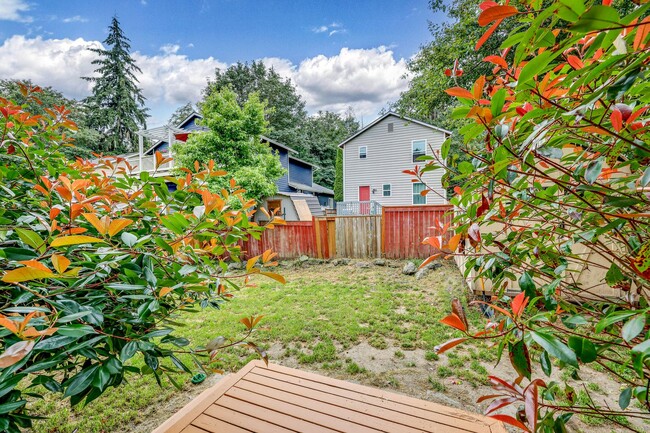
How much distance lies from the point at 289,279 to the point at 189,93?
89.9 ft

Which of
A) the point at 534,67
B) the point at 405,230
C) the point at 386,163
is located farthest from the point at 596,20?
the point at 386,163

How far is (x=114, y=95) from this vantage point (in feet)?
68.0

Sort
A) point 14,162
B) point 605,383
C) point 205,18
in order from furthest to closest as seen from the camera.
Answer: point 205,18 < point 605,383 < point 14,162

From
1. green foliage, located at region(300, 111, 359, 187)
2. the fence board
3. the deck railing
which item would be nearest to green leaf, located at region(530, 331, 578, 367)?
the fence board

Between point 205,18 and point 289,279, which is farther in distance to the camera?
point 205,18

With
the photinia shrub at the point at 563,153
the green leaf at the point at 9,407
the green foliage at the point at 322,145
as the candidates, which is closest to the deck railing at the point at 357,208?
the green foliage at the point at 322,145

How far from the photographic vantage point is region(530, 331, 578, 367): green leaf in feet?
1.50

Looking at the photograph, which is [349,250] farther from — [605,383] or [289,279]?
[605,383]

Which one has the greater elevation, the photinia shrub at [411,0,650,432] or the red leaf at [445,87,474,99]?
the red leaf at [445,87,474,99]

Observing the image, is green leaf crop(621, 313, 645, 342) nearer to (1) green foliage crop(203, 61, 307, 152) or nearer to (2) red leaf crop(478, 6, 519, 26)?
(2) red leaf crop(478, 6, 519, 26)

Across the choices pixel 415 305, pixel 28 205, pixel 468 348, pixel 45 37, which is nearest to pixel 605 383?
pixel 468 348

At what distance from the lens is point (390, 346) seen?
3.08 meters

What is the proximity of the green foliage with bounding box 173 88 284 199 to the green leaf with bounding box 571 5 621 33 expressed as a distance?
Answer: 26.2 ft

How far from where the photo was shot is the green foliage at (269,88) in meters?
24.2
